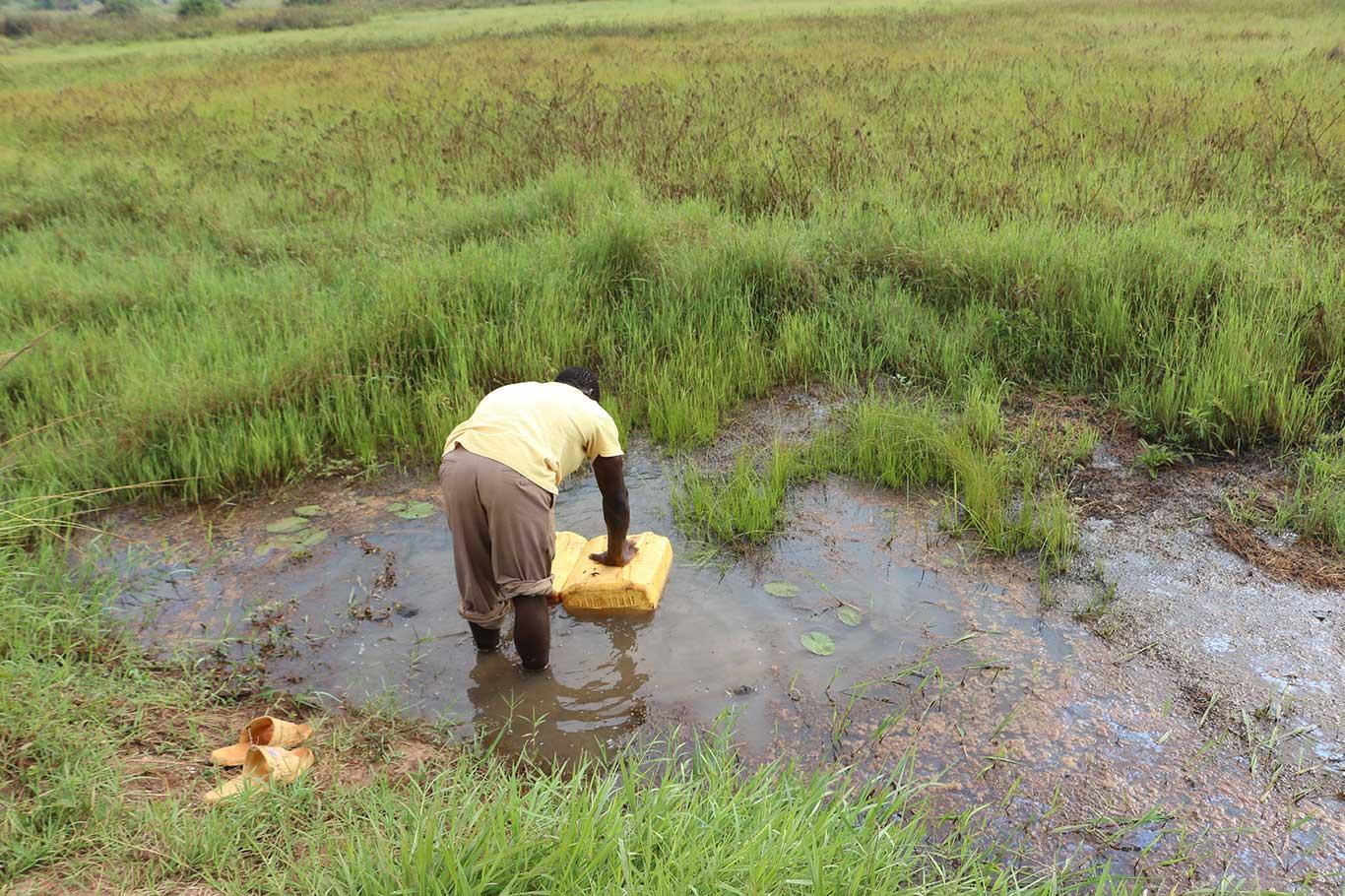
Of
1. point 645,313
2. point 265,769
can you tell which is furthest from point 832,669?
point 645,313

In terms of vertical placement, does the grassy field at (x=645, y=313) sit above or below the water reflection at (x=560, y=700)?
above

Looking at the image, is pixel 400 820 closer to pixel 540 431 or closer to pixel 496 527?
pixel 496 527

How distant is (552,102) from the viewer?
8727 mm

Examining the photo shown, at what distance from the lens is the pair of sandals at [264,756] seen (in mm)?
2244

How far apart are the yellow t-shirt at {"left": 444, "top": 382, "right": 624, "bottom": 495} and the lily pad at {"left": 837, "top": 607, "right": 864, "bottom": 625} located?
41.3 inches

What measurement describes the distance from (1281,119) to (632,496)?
6.78 metres

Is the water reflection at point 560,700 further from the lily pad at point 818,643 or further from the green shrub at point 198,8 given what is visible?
the green shrub at point 198,8

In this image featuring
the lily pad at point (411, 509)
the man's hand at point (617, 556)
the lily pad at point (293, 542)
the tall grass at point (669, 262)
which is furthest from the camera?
the tall grass at point (669, 262)

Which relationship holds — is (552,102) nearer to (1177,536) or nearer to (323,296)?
(323,296)

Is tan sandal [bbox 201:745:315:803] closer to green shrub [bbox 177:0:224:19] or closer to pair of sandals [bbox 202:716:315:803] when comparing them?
pair of sandals [bbox 202:716:315:803]

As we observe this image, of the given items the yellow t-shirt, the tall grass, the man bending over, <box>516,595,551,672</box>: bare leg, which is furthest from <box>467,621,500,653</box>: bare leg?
the tall grass

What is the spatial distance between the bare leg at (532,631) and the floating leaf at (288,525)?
4.88ft

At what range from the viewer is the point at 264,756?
2.35 m

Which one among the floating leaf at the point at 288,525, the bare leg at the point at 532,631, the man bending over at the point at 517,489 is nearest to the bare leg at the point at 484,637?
the man bending over at the point at 517,489
